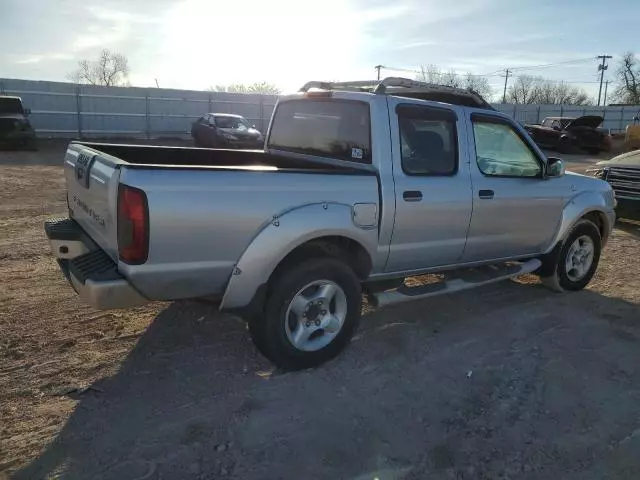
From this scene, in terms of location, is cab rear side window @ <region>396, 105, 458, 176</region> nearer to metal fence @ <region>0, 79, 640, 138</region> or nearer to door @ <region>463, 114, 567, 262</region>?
door @ <region>463, 114, 567, 262</region>

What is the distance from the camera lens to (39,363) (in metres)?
3.73

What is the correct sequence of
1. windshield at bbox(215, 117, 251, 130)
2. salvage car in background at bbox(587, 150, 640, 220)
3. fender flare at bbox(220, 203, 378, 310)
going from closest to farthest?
fender flare at bbox(220, 203, 378, 310), salvage car in background at bbox(587, 150, 640, 220), windshield at bbox(215, 117, 251, 130)

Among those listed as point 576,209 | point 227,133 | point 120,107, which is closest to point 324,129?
point 576,209

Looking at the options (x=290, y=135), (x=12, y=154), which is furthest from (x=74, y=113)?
(x=290, y=135)

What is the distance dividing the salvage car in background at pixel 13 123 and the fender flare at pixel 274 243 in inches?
764

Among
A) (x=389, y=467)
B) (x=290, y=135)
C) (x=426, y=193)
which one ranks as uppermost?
(x=290, y=135)

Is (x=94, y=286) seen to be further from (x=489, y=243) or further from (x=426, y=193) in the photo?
(x=489, y=243)

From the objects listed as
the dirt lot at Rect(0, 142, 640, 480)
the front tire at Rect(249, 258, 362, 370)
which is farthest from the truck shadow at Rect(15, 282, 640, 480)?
the front tire at Rect(249, 258, 362, 370)

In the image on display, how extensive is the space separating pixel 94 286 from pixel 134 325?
4.71 feet

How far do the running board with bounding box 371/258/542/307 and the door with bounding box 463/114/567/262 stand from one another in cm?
15

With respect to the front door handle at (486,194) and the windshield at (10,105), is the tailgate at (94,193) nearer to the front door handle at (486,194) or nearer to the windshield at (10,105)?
the front door handle at (486,194)

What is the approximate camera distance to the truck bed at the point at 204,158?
4.54 m

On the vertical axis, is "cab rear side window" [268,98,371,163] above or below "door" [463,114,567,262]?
above

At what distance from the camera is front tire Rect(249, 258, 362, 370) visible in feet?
11.9
